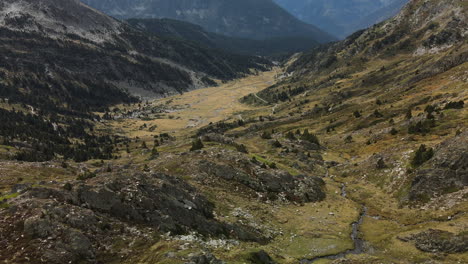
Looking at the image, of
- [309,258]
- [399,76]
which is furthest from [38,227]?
[399,76]

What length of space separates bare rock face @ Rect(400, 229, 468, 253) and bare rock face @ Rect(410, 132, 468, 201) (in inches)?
554

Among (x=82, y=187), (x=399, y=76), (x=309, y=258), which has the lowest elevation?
(x=309, y=258)

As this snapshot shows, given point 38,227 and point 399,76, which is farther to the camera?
point 399,76

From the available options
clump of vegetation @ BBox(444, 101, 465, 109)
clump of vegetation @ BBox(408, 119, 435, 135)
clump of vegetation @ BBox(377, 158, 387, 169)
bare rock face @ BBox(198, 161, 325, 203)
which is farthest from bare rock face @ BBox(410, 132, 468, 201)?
clump of vegetation @ BBox(444, 101, 465, 109)

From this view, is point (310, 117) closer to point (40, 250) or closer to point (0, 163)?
point (0, 163)

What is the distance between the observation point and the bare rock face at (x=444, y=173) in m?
51.1

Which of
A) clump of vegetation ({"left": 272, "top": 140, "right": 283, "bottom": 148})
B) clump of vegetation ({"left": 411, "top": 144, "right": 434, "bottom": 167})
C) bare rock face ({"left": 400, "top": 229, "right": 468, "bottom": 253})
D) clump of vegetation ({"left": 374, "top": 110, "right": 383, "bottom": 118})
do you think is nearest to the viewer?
bare rock face ({"left": 400, "top": 229, "right": 468, "bottom": 253})

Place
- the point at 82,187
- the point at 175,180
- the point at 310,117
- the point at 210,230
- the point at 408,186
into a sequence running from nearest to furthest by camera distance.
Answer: the point at 82,187
the point at 210,230
the point at 175,180
the point at 408,186
the point at 310,117

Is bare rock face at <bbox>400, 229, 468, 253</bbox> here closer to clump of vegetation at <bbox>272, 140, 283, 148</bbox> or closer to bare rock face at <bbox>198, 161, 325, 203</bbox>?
bare rock face at <bbox>198, 161, 325, 203</bbox>

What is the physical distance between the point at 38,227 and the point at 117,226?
6.68 meters

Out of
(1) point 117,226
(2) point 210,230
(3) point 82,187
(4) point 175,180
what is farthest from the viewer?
(4) point 175,180

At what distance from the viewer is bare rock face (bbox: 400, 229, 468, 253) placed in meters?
35.6

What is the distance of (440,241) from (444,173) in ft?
65.3

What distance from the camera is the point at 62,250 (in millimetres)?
26422
